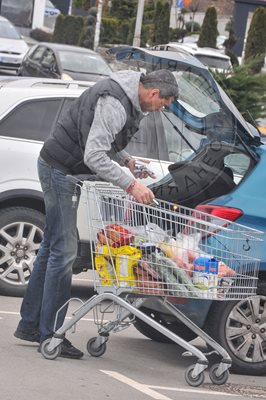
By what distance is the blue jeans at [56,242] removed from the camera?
7.13m

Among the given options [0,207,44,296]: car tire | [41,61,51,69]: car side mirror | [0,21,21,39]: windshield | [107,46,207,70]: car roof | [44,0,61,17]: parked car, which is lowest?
[44,0,61,17]: parked car

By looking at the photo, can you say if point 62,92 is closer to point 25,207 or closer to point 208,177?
point 25,207

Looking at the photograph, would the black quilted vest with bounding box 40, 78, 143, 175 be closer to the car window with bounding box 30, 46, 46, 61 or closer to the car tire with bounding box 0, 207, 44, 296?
the car tire with bounding box 0, 207, 44, 296

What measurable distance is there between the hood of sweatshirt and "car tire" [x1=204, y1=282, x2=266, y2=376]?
1.42 meters

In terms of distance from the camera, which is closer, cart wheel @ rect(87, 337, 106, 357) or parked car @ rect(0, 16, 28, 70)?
cart wheel @ rect(87, 337, 106, 357)

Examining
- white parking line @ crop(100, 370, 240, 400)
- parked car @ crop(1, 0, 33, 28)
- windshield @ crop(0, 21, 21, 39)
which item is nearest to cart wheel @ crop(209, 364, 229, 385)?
→ white parking line @ crop(100, 370, 240, 400)

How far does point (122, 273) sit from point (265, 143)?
1.76 metres

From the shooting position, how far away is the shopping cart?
265 inches

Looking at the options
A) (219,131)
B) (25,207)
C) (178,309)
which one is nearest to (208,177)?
(219,131)

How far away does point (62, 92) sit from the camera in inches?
388

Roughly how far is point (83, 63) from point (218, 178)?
63.9ft

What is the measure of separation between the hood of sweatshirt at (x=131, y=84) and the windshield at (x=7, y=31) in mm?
28396

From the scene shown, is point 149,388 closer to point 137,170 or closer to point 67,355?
point 67,355

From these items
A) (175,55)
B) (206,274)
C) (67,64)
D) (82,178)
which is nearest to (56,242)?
(82,178)
